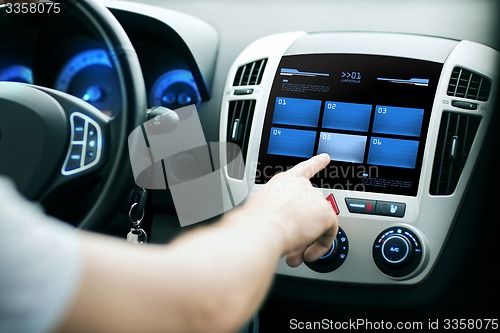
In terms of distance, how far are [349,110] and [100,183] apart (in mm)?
622

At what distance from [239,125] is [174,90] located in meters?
0.29

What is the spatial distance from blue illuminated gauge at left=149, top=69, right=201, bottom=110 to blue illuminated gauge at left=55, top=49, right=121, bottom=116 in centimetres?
14

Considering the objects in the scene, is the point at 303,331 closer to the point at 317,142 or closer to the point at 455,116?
the point at 317,142

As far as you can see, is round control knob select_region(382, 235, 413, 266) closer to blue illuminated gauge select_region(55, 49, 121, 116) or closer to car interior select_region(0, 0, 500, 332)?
car interior select_region(0, 0, 500, 332)

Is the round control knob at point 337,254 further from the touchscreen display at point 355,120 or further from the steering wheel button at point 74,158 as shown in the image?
the steering wheel button at point 74,158

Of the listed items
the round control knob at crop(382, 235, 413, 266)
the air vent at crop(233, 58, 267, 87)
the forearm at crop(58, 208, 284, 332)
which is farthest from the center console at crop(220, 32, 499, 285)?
the forearm at crop(58, 208, 284, 332)

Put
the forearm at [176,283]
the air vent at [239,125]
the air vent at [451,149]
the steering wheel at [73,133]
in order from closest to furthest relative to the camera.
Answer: the forearm at [176,283]
the steering wheel at [73,133]
the air vent at [451,149]
the air vent at [239,125]

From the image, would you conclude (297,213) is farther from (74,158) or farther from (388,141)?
(388,141)

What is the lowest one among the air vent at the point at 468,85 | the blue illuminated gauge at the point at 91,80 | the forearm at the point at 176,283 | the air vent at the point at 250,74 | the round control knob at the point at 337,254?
the round control knob at the point at 337,254

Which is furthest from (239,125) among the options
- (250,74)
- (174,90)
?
(174,90)

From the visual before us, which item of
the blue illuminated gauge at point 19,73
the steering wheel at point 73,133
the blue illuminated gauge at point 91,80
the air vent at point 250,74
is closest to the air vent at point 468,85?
the air vent at point 250,74

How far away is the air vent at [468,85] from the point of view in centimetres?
139

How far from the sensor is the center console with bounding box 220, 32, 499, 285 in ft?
4.55

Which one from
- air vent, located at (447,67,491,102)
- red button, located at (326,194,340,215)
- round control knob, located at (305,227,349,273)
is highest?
air vent, located at (447,67,491,102)
